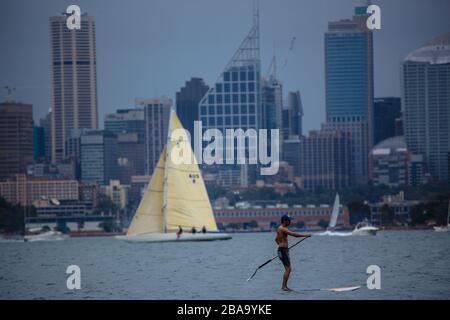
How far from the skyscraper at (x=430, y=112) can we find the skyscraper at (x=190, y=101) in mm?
11910

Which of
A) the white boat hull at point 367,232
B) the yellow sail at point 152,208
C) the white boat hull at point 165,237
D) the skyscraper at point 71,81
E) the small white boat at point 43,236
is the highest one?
the skyscraper at point 71,81

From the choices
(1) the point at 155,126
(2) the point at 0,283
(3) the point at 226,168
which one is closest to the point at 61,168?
(1) the point at 155,126

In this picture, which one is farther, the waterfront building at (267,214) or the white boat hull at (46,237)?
the waterfront building at (267,214)

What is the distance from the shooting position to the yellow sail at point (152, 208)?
54.3 m

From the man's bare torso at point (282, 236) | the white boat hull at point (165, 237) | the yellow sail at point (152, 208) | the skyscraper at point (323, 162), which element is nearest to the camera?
the man's bare torso at point (282, 236)

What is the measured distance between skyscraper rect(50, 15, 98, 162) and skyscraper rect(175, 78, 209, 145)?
5.31 metres

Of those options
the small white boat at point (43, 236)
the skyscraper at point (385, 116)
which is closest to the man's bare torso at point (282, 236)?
the skyscraper at point (385, 116)

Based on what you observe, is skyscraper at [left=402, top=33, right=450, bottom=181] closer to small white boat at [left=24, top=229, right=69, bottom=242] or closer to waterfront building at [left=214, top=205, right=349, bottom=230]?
waterfront building at [left=214, top=205, right=349, bottom=230]

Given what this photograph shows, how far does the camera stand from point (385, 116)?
92562 mm

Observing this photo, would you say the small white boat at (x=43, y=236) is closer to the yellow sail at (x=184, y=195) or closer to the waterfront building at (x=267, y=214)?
the waterfront building at (x=267, y=214)

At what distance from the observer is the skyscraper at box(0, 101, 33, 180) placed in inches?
3300

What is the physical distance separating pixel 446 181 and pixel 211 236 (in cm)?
3030

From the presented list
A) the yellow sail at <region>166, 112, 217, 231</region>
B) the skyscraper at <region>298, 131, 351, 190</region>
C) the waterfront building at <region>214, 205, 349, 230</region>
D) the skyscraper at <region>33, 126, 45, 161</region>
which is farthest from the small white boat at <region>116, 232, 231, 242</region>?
the skyscraper at <region>298, 131, 351, 190</region>
